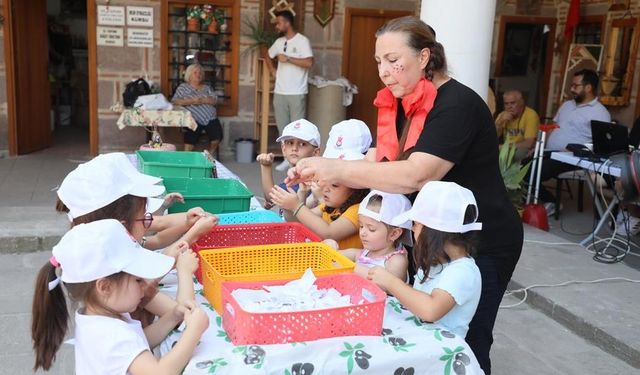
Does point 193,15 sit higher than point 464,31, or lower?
higher

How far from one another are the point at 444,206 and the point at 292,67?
269 inches

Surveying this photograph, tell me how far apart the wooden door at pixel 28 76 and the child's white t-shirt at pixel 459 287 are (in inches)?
312

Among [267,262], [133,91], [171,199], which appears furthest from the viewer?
[133,91]

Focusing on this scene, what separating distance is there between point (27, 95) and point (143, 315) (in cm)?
782

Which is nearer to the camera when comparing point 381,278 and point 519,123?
point 381,278

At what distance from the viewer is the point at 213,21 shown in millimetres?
8984

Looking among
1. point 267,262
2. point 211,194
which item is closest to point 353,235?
point 267,262

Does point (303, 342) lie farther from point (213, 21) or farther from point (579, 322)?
point (213, 21)

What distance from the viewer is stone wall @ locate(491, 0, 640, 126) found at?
925 centimetres

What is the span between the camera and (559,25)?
1048 cm

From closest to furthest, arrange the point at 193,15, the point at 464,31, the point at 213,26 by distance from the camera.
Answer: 1. the point at 464,31
2. the point at 193,15
3. the point at 213,26

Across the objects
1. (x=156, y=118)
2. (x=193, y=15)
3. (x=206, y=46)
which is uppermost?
(x=193, y=15)

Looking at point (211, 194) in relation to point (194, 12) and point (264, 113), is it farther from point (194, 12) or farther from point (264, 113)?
point (194, 12)

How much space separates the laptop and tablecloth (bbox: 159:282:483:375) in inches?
181
